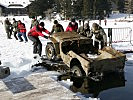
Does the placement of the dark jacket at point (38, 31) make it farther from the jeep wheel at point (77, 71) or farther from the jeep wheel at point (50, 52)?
the jeep wheel at point (77, 71)

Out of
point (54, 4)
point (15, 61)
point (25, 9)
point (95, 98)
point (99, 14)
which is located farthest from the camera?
point (25, 9)

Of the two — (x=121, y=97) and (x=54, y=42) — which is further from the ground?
(x=54, y=42)

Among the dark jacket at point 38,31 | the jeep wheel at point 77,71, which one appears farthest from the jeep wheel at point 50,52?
the jeep wheel at point 77,71

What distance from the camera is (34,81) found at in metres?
9.72

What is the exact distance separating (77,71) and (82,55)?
592mm

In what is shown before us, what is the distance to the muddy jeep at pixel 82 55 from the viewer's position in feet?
32.9

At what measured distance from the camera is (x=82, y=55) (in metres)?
10.5

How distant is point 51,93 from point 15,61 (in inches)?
185

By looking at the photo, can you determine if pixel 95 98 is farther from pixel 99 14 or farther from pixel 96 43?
pixel 99 14

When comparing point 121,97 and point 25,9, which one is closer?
point 121,97

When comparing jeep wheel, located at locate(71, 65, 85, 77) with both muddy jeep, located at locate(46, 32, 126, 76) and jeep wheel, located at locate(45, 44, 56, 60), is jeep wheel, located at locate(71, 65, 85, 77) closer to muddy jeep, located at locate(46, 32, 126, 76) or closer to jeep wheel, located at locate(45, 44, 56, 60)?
muddy jeep, located at locate(46, 32, 126, 76)

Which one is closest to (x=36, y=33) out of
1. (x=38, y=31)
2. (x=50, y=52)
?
(x=38, y=31)

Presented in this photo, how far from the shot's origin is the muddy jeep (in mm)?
→ 10016

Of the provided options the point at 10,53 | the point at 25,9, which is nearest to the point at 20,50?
the point at 10,53
